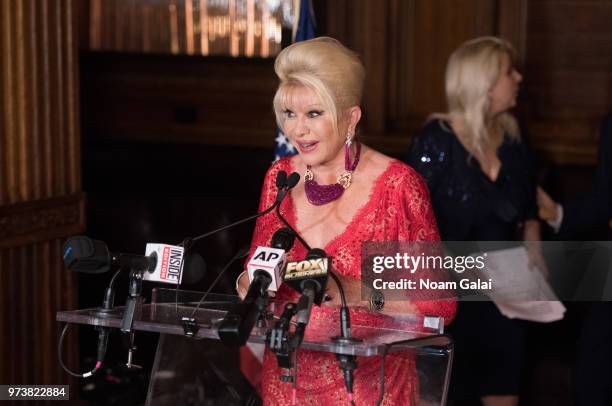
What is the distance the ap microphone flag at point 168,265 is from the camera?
2.25 metres

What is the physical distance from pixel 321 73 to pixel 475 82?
1912 millimetres

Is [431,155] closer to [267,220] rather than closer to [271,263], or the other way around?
[267,220]

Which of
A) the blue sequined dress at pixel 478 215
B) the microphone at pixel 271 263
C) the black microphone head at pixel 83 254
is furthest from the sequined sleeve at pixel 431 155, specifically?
the black microphone head at pixel 83 254

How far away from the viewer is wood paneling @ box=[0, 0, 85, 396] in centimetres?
402

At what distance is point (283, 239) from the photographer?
2160 mm

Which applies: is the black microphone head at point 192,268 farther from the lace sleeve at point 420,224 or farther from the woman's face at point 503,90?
the woman's face at point 503,90

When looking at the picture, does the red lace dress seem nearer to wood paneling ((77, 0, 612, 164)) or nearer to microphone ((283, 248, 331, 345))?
microphone ((283, 248, 331, 345))

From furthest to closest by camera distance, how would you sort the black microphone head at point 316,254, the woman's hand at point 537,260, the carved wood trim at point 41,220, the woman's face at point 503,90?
the woman's face at point 503,90 < the woman's hand at point 537,260 < the carved wood trim at point 41,220 < the black microphone head at point 316,254

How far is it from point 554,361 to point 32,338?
8.07ft

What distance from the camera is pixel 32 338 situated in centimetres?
420

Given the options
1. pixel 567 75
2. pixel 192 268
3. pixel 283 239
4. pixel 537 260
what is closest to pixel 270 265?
pixel 283 239

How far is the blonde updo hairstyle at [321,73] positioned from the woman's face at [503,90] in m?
1.89

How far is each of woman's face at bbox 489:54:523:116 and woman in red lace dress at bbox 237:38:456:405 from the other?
176cm

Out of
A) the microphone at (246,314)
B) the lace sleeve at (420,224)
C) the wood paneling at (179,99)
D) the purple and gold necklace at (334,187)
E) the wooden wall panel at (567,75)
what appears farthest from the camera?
the wood paneling at (179,99)
